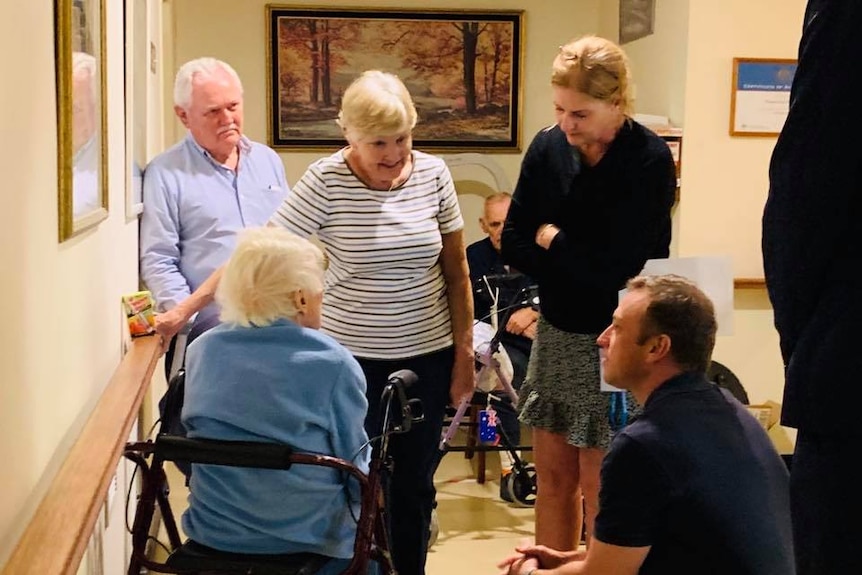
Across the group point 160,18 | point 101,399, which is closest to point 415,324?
point 101,399

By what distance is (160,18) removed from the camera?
4.23 meters

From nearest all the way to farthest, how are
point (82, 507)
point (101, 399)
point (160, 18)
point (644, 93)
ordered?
point (82, 507) < point (101, 399) < point (160, 18) < point (644, 93)

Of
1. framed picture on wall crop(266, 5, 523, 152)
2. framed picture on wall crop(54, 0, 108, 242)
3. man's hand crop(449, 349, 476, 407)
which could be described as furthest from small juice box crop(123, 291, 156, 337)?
framed picture on wall crop(266, 5, 523, 152)

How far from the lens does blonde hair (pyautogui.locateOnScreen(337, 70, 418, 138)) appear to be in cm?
242

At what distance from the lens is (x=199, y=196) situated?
302 cm

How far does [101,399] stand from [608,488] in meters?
1.15

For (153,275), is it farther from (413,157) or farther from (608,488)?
(608,488)

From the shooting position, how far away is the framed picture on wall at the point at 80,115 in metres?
1.78

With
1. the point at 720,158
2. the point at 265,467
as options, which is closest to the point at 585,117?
the point at 265,467

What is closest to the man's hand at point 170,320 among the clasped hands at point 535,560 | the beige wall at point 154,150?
the beige wall at point 154,150

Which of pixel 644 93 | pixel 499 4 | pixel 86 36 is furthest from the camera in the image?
pixel 499 4

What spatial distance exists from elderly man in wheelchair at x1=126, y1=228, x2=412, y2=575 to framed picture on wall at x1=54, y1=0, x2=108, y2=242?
1.13 feet

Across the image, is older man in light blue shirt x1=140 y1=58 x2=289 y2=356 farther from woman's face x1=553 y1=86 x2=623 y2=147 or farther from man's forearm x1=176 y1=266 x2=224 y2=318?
woman's face x1=553 y1=86 x2=623 y2=147

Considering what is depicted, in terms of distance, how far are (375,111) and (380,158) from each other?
4.7 inches
